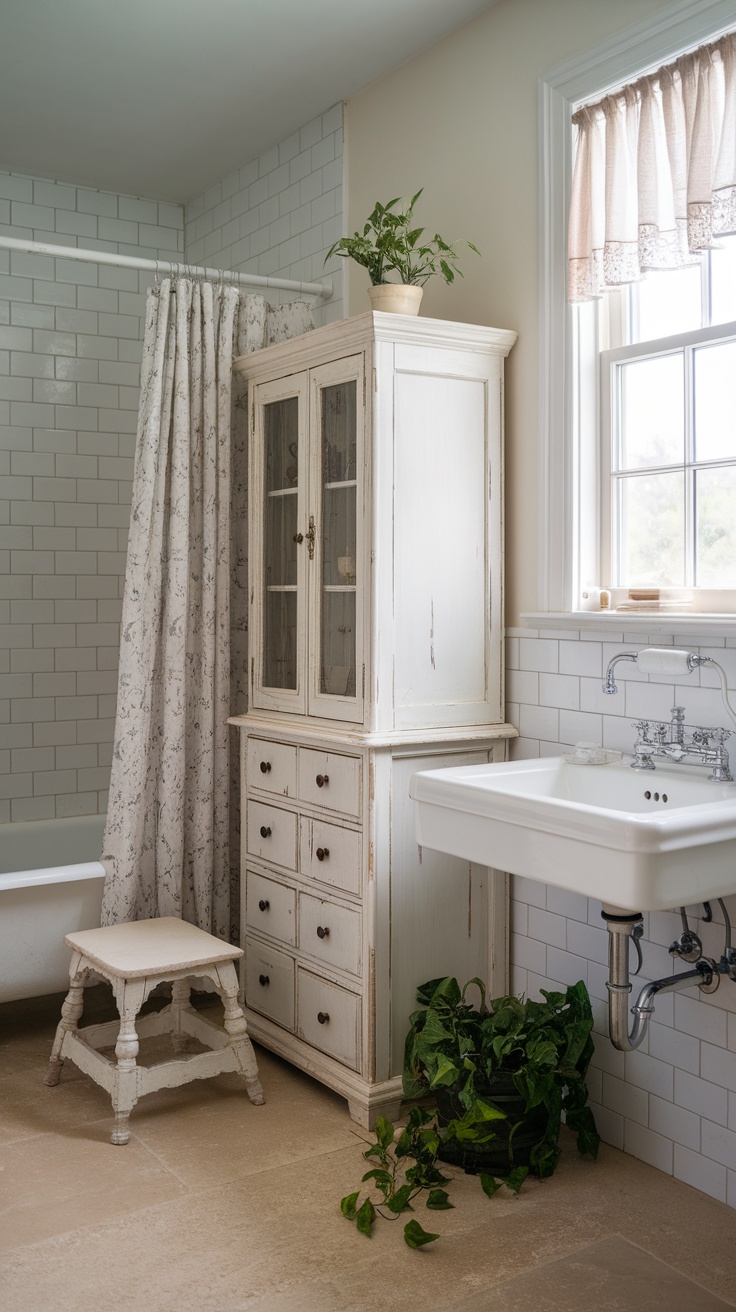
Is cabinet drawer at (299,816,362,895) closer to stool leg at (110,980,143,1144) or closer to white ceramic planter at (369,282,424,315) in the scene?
stool leg at (110,980,143,1144)

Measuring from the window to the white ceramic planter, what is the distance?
0.53m

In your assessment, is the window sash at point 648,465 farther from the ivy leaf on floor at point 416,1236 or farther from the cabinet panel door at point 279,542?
the ivy leaf on floor at point 416,1236

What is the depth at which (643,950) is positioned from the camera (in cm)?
281

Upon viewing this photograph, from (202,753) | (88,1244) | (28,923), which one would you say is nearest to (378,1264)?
(88,1244)

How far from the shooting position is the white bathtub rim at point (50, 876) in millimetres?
3238

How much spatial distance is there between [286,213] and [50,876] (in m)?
2.63

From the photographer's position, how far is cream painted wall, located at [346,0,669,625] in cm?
312

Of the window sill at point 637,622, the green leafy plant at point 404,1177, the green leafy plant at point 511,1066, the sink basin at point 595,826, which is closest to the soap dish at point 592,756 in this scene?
the sink basin at point 595,826

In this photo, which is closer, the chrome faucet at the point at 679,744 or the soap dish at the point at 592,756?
the chrome faucet at the point at 679,744

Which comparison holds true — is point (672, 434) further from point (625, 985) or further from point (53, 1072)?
point (53, 1072)

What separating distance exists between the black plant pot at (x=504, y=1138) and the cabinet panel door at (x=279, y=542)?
119cm

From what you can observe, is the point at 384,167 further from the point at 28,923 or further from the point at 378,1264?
the point at 378,1264

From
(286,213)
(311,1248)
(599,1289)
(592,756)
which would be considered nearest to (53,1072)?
(311,1248)

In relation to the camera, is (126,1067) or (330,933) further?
(330,933)
